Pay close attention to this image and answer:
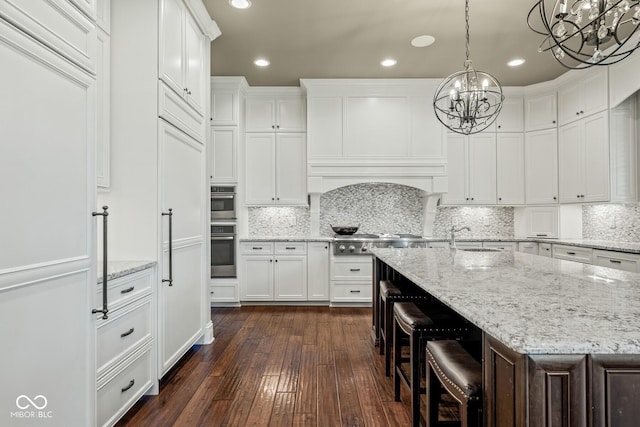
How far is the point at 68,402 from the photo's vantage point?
141 cm

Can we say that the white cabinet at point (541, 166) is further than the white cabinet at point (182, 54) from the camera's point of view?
Yes

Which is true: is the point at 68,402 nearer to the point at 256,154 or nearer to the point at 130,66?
the point at 130,66

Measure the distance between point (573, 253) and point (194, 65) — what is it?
4443 mm

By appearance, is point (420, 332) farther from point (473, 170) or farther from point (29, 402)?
point (473, 170)

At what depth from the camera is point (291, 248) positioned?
4578mm

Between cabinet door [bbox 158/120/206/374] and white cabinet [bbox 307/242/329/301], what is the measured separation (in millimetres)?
1686

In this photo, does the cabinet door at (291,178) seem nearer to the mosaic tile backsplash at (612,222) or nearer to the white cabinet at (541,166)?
the white cabinet at (541,166)

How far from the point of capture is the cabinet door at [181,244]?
242 cm

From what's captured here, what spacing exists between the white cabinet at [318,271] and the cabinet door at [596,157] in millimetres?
3196

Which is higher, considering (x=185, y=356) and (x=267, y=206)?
(x=267, y=206)

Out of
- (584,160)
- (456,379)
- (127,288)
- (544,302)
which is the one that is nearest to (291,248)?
(127,288)

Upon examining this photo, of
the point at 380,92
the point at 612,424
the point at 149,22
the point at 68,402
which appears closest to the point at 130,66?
the point at 149,22

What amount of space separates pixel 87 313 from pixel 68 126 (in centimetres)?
79

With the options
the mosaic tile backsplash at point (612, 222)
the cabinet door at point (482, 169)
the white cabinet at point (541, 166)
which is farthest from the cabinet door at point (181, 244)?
the mosaic tile backsplash at point (612, 222)
